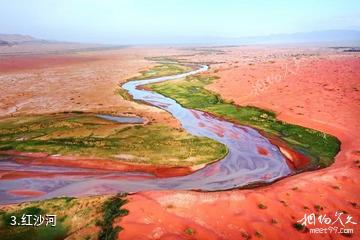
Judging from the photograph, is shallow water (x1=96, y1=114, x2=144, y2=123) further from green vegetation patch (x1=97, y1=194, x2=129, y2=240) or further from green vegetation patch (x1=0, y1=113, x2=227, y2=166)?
green vegetation patch (x1=97, y1=194, x2=129, y2=240)

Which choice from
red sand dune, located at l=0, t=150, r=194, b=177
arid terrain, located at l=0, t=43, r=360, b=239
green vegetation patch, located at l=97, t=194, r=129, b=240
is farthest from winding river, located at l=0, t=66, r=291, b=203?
green vegetation patch, located at l=97, t=194, r=129, b=240

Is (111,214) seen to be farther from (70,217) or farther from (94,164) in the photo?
(94,164)

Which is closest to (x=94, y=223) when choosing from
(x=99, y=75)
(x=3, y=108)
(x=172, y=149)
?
(x=172, y=149)

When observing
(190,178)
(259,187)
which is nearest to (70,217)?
(190,178)

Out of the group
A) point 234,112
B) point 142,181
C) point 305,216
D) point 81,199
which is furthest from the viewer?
point 234,112

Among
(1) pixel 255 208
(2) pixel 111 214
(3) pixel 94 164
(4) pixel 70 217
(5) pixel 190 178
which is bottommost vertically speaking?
(5) pixel 190 178

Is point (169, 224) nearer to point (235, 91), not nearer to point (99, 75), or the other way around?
point (235, 91)

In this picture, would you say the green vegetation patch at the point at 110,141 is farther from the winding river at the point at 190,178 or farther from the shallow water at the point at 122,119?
the winding river at the point at 190,178
